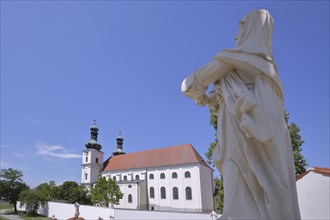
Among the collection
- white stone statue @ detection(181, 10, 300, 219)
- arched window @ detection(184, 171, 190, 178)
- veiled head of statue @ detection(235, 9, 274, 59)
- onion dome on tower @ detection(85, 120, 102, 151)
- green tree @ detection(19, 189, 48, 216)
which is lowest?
green tree @ detection(19, 189, 48, 216)

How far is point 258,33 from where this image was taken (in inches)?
94.4

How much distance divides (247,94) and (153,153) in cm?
5043

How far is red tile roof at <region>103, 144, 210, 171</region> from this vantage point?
148 feet

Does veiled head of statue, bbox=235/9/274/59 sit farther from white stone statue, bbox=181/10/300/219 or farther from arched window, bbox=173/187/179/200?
arched window, bbox=173/187/179/200

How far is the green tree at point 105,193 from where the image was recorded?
3819 centimetres

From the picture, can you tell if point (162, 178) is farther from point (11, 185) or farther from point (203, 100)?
point (203, 100)

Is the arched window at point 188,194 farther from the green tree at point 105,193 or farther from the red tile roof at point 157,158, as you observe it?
the green tree at point 105,193

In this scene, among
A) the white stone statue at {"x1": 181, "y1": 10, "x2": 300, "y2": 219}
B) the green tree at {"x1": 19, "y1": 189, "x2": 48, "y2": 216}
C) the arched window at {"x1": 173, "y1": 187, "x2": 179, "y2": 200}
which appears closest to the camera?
the white stone statue at {"x1": 181, "y1": 10, "x2": 300, "y2": 219}

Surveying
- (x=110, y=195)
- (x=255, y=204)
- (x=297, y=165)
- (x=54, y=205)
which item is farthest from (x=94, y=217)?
(x=255, y=204)

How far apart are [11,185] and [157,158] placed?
29502 mm

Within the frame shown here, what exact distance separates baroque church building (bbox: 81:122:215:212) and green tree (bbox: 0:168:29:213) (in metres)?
12.2

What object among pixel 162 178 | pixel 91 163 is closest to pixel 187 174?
pixel 162 178

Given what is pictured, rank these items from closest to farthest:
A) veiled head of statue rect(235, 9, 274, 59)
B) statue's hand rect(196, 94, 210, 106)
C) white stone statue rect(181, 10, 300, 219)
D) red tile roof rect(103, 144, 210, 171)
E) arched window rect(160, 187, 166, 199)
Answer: white stone statue rect(181, 10, 300, 219) → veiled head of statue rect(235, 9, 274, 59) → statue's hand rect(196, 94, 210, 106) → arched window rect(160, 187, 166, 199) → red tile roof rect(103, 144, 210, 171)

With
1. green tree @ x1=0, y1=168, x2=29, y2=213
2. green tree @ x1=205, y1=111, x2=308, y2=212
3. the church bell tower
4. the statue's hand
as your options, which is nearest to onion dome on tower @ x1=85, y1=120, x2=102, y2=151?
the church bell tower
